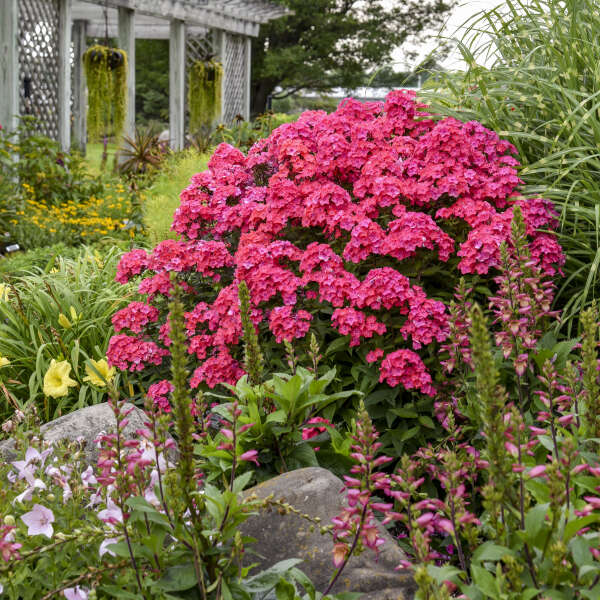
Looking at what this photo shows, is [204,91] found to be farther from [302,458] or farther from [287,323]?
[302,458]

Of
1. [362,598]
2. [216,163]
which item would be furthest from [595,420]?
[216,163]

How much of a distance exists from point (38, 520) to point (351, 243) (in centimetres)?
163

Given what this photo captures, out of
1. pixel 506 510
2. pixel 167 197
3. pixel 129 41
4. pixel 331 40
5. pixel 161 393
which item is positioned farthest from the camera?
pixel 331 40

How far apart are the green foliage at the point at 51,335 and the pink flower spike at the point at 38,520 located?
190 cm

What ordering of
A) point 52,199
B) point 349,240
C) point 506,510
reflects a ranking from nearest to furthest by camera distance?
point 506,510, point 349,240, point 52,199

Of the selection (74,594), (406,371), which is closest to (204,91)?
(406,371)

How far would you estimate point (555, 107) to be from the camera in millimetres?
3438

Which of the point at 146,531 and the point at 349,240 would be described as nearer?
the point at 146,531

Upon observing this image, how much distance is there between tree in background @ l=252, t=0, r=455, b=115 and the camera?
23.6m

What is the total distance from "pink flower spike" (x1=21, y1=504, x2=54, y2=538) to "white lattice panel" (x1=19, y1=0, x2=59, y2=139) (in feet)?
29.4

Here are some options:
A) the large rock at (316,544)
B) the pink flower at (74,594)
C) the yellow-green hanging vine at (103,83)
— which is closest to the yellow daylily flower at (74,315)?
the large rock at (316,544)

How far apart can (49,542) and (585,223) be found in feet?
8.77

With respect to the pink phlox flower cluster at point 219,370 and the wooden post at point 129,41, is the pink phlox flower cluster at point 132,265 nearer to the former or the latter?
the pink phlox flower cluster at point 219,370

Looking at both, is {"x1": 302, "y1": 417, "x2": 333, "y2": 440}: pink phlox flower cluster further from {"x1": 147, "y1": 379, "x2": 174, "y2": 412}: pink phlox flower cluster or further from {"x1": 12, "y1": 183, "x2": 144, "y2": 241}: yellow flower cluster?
{"x1": 12, "y1": 183, "x2": 144, "y2": 241}: yellow flower cluster
